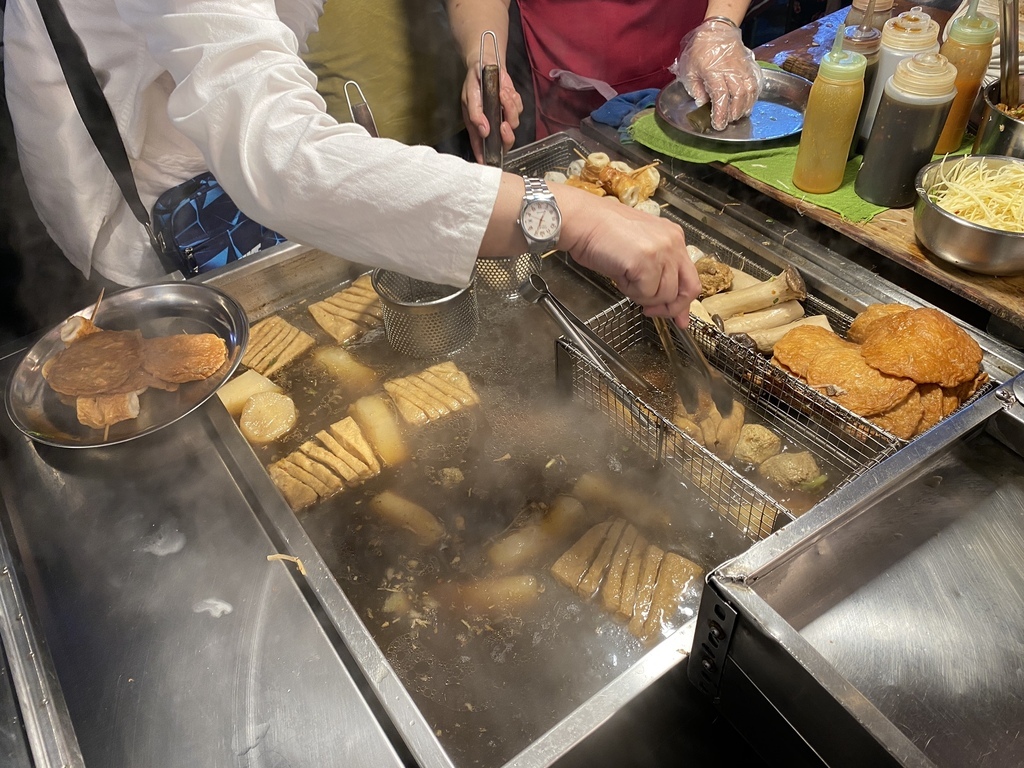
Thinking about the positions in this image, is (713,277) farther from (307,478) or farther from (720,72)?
(307,478)

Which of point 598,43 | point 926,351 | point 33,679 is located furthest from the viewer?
point 598,43

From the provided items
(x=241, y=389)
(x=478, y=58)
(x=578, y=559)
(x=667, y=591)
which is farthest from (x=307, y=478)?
(x=478, y=58)

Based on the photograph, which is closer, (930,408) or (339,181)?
(339,181)

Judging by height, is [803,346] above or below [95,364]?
above

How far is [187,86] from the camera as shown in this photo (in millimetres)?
1677

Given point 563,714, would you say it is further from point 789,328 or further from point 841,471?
point 789,328

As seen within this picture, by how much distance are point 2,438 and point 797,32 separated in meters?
4.17

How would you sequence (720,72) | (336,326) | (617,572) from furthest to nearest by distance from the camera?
(720,72) < (336,326) < (617,572)

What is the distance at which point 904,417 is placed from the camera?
6.03 feet

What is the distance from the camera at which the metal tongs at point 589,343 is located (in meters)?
2.01

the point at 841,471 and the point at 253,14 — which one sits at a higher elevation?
the point at 253,14

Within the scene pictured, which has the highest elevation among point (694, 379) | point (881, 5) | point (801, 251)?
point (881, 5)

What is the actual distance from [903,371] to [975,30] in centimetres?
147

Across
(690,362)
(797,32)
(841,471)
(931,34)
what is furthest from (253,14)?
(797,32)
